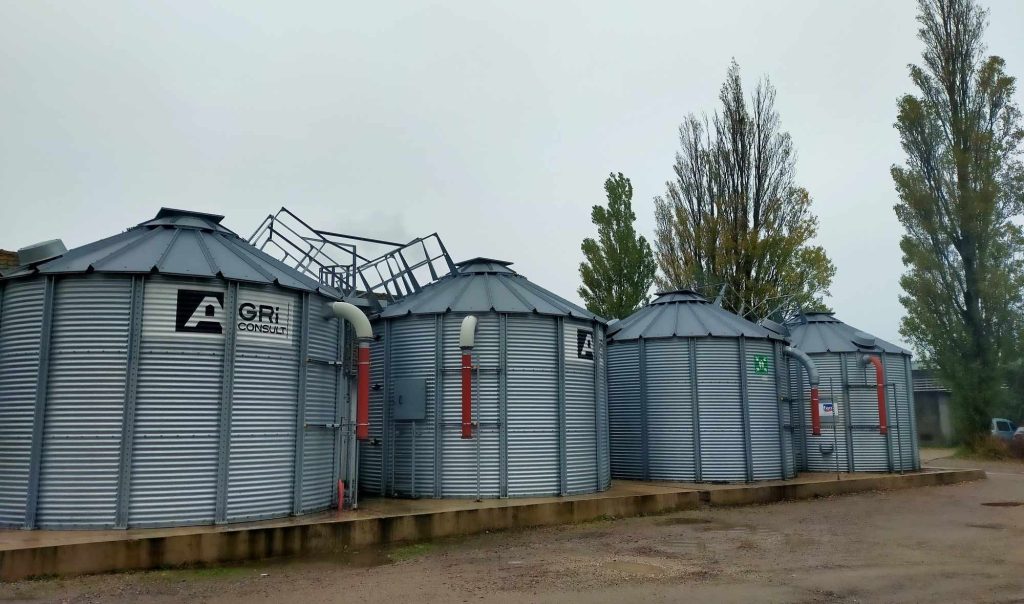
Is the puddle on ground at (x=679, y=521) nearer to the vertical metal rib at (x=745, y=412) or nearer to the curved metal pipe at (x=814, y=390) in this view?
the vertical metal rib at (x=745, y=412)

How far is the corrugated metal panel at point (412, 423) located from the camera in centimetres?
1766

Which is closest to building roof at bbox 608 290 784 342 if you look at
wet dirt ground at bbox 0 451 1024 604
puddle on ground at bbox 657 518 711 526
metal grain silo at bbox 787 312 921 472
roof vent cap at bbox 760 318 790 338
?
roof vent cap at bbox 760 318 790 338

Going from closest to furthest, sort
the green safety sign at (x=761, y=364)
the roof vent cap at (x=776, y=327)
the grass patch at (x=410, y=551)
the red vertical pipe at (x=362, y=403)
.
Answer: the grass patch at (x=410, y=551) < the red vertical pipe at (x=362, y=403) < the green safety sign at (x=761, y=364) < the roof vent cap at (x=776, y=327)

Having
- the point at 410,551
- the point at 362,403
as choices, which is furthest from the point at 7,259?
the point at 410,551

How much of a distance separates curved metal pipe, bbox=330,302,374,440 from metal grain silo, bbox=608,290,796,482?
10204 mm

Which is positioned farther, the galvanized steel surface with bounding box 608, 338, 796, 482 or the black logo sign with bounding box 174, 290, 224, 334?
the galvanized steel surface with bounding box 608, 338, 796, 482

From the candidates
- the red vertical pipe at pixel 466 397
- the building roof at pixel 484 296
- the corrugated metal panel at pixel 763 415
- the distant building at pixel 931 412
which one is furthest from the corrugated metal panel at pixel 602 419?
the distant building at pixel 931 412

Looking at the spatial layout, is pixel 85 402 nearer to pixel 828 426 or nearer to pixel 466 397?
pixel 466 397

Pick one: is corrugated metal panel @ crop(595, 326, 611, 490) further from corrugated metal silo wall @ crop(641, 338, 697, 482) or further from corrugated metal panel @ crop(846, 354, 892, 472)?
corrugated metal panel @ crop(846, 354, 892, 472)

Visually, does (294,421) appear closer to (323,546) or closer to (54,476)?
(323,546)

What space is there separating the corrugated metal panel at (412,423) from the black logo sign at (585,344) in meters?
3.67

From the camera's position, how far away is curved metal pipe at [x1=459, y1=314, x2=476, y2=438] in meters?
16.7

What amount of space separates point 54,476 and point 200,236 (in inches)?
203

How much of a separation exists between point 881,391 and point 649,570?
56.2ft
